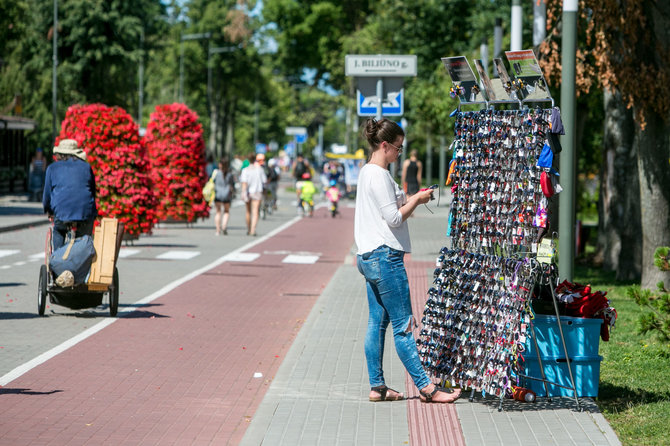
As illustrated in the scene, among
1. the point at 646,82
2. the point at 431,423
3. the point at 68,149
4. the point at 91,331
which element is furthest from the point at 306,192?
the point at 431,423

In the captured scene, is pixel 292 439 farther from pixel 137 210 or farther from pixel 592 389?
pixel 137 210

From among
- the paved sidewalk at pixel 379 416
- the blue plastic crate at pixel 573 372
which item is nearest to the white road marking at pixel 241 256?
the paved sidewalk at pixel 379 416

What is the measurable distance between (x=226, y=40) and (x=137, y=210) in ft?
169

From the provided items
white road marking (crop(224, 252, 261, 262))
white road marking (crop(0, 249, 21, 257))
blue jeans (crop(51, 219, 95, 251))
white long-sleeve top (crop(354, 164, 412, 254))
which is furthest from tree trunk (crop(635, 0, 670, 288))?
white road marking (crop(0, 249, 21, 257))

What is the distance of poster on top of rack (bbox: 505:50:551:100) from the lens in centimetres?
780

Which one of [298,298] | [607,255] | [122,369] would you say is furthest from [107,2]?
[122,369]

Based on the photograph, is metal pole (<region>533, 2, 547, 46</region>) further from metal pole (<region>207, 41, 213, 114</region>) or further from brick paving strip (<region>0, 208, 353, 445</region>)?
metal pole (<region>207, 41, 213, 114</region>)

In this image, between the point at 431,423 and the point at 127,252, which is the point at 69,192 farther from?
the point at 127,252

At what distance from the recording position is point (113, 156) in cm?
2119

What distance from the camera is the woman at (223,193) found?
2761 cm

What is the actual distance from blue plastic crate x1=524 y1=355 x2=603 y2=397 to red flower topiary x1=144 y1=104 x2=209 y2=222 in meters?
21.6

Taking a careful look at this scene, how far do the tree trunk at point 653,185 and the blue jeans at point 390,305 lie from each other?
26.7ft

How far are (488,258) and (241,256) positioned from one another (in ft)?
46.3

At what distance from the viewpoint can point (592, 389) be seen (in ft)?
25.4
